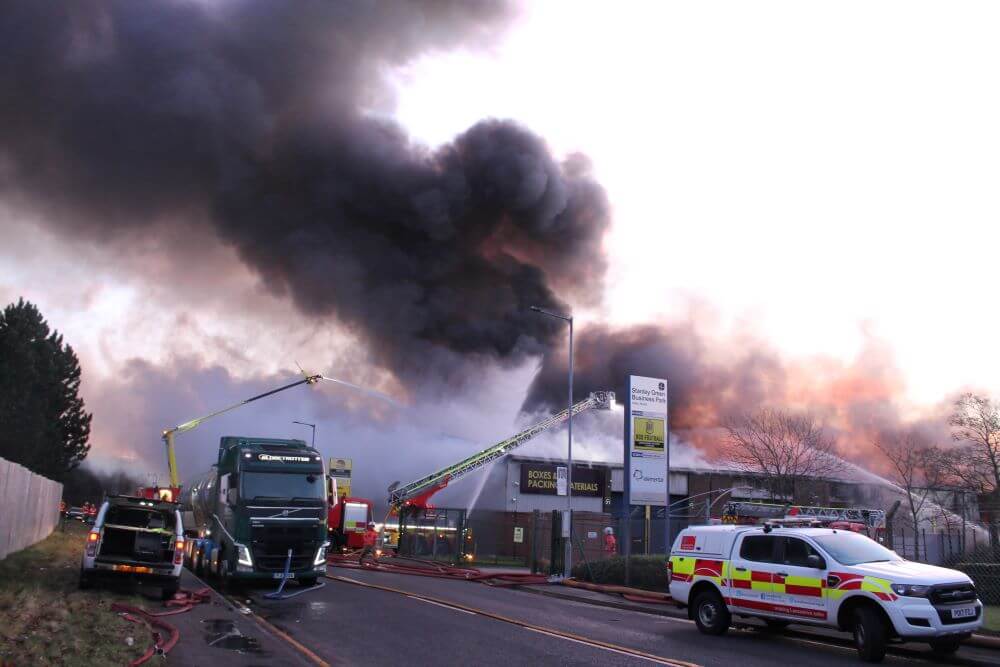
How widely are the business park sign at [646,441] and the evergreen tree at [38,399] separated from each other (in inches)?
1549

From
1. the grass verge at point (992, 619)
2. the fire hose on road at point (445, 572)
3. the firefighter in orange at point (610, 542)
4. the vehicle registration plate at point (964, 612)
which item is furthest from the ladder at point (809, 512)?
the vehicle registration plate at point (964, 612)

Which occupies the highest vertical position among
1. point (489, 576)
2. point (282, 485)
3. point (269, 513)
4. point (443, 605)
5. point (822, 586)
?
point (282, 485)

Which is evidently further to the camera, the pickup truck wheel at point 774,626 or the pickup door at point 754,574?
the pickup truck wheel at point 774,626

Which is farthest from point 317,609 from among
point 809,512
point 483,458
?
point 483,458

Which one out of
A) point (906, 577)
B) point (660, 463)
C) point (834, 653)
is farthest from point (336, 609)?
point (660, 463)

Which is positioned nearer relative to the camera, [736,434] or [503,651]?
[503,651]

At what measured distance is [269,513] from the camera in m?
16.0

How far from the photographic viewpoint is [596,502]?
47.5 meters

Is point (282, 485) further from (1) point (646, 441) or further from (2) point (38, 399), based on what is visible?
(2) point (38, 399)

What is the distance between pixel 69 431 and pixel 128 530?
151ft

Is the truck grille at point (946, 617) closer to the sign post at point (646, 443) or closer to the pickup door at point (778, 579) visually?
the pickup door at point (778, 579)

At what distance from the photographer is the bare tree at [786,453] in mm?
27141

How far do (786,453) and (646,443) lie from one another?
8.78 meters

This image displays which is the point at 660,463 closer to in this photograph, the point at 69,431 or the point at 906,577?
the point at 906,577
